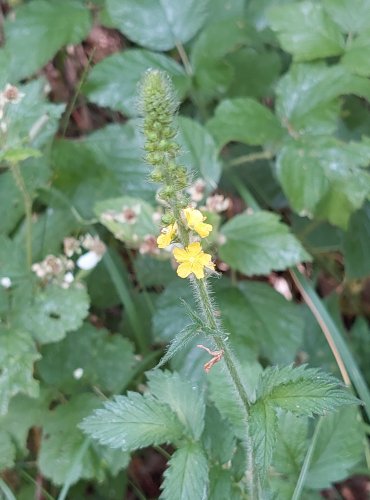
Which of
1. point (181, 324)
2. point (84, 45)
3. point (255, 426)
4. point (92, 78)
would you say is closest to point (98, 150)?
point (92, 78)

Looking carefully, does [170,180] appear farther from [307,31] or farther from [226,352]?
[307,31]

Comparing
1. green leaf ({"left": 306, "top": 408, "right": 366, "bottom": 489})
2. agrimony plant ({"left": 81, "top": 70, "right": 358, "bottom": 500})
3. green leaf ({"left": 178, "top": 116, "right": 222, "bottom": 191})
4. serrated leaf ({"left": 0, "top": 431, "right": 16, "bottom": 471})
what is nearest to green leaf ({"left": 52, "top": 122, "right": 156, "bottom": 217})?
green leaf ({"left": 178, "top": 116, "right": 222, "bottom": 191})

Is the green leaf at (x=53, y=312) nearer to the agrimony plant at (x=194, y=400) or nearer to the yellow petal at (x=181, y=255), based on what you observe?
the agrimony plant at (x=194, y=400)

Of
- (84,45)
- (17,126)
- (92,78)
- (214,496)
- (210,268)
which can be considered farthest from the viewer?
(84,45)

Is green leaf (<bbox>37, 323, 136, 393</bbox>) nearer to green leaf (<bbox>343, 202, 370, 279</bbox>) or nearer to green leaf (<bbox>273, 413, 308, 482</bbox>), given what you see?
green leaf (<bbox>273, 413, 308, 482</bbox>)

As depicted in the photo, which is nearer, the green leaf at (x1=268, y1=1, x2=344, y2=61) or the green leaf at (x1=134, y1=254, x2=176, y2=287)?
the green leaf at (x1=268, y1=1, x2=344, y2=61)

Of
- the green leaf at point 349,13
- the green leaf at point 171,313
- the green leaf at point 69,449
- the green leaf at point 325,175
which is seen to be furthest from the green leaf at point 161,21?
the green leaf at point 69,449

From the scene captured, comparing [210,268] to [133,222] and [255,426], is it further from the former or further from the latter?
[133,222]
